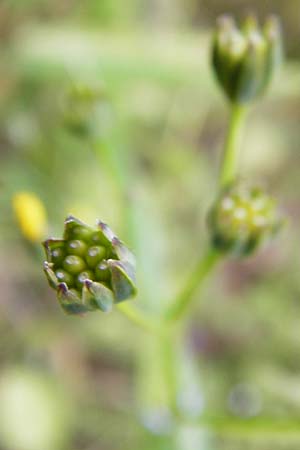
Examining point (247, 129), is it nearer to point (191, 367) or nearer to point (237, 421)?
point (191, 367)

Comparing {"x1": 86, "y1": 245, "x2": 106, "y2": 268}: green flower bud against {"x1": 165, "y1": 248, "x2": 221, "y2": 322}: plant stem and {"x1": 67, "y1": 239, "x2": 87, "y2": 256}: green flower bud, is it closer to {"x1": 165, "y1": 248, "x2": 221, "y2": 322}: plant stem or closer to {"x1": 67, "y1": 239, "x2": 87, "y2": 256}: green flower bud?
{"x1": 67, "y1": 239, "x2": 87, "y2": 256}: green flower bud

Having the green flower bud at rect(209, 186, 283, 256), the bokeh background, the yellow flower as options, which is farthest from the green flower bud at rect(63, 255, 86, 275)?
the bokeh background

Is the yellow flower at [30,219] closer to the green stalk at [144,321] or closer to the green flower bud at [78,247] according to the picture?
the green stalk at [144,321]

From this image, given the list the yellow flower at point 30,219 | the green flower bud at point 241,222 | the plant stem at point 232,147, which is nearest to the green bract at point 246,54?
the plant stem at point 232,147

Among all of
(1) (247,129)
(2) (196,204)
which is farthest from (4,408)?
(1) (247,129)

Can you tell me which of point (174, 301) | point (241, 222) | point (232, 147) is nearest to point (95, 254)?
point (241, 222)
